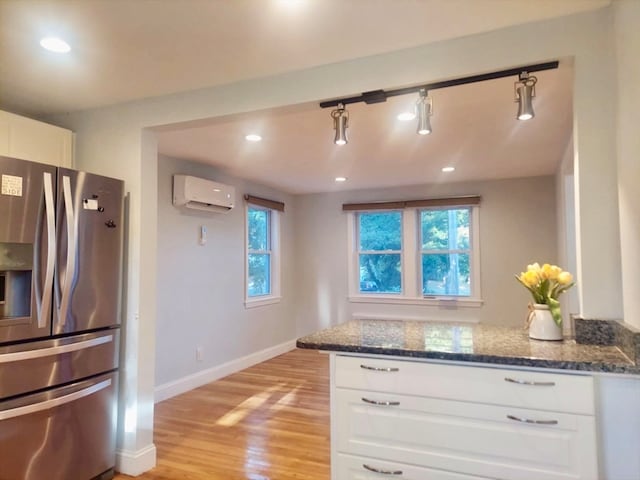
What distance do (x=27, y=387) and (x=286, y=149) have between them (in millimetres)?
2571

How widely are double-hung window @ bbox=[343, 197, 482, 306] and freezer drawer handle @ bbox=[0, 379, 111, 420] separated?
4.00 meters

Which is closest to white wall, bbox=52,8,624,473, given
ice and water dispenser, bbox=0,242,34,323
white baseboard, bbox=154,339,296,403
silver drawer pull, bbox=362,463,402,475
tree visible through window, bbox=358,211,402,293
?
ice and water dispenser, bbox=0,242,34,323

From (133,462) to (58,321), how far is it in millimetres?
991

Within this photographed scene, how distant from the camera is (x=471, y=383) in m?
1.68

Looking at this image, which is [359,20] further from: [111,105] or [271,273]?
[271,273]

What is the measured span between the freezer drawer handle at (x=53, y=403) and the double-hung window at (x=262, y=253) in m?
2.82

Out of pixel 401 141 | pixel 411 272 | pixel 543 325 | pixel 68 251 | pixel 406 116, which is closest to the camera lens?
pixel 543 325

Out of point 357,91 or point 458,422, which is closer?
point 458,422

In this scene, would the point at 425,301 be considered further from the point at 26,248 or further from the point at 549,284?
the point at 26,248

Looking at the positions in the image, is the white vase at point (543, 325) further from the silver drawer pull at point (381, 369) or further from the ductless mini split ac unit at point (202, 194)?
the ductless mini split ac unit at point (202, 194)

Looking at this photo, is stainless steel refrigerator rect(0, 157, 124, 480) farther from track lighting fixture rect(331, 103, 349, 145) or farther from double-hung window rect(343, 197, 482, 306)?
double-hung window rect(343, 197, 482, 306)

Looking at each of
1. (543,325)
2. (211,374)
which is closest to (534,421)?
(543,325)

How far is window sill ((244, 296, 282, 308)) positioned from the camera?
5223 millimetres

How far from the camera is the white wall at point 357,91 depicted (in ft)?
5.77
